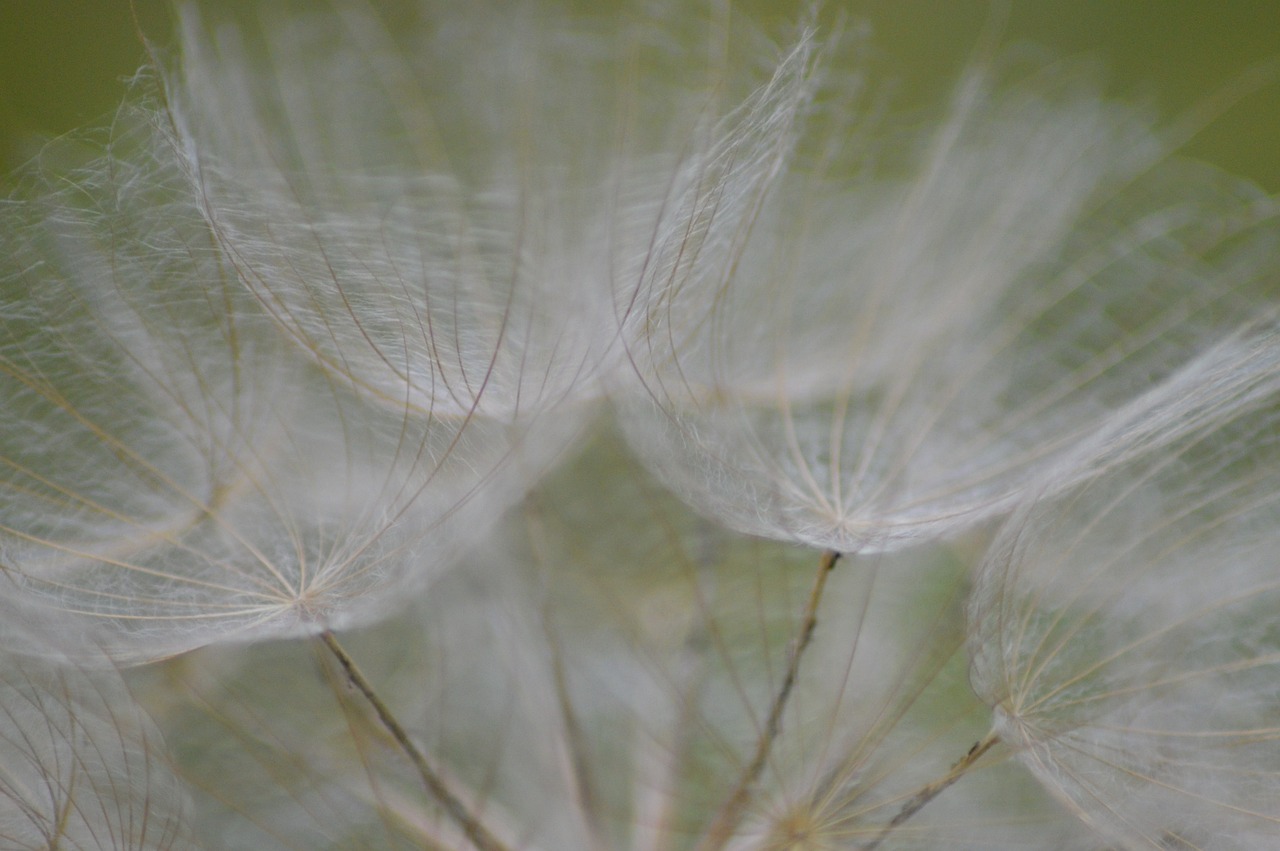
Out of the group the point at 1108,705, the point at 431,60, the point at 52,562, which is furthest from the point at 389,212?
the point at 1108,705

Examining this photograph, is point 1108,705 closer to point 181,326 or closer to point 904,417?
point 904,417

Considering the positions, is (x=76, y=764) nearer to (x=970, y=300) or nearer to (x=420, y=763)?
(x=420, y=763)

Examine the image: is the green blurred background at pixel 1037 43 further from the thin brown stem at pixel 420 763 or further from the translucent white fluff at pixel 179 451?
the thin brown stem at pixel 420 763

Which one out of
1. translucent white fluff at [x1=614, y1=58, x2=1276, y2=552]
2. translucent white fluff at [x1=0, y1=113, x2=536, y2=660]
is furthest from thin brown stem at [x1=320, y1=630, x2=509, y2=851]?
translucent white fluff at [x1=614, y1=58, x2=1276, y2=552]

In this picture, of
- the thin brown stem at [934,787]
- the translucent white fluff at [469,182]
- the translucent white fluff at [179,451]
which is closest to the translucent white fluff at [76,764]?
the translucent white fluff at [179,451]

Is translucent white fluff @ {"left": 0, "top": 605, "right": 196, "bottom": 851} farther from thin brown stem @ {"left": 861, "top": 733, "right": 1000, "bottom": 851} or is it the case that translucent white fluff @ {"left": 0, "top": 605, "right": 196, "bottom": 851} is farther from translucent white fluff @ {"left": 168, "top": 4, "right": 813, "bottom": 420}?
thin brown stem @ {"left": 861, "top": 733, "right": 1000, "bottom": 851}
